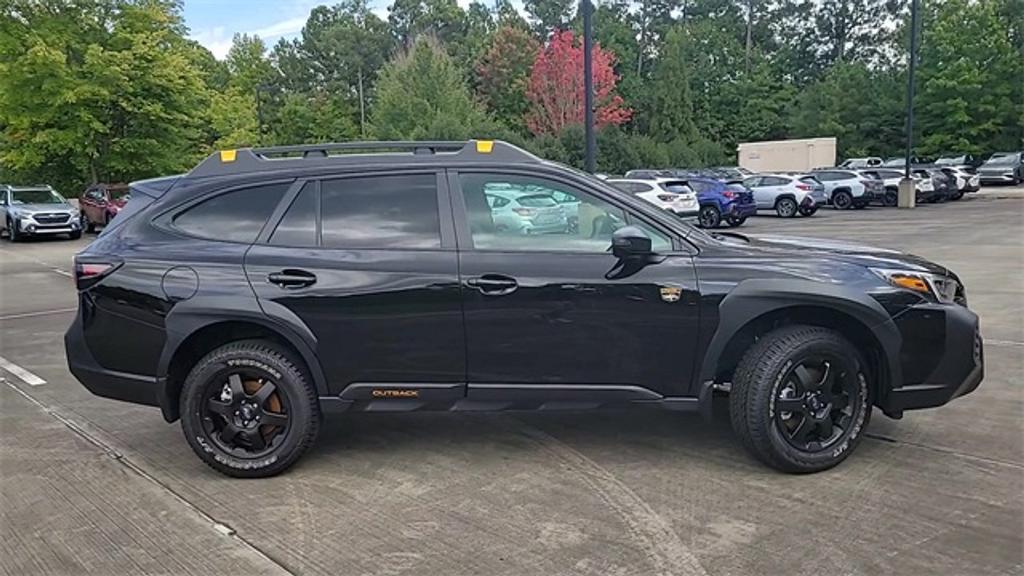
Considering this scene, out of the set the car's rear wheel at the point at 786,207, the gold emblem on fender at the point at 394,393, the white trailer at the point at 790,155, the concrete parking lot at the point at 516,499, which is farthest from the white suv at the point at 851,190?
the gold emblem on fender at the point at 394,393

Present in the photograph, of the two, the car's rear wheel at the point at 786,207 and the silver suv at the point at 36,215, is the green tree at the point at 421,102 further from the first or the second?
the silver suv at the point at 36,215

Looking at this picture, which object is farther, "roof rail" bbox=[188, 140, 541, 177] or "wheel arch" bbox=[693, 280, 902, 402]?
"roof rail" bbox=[188, 140, 541, 177]

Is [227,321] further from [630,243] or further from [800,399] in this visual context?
[800,399]

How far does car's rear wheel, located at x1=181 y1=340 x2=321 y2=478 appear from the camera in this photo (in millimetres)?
4344

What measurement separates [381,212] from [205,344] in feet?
3.97

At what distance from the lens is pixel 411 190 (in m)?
4.47

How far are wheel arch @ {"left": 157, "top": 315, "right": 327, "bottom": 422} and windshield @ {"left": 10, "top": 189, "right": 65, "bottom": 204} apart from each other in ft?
72.4

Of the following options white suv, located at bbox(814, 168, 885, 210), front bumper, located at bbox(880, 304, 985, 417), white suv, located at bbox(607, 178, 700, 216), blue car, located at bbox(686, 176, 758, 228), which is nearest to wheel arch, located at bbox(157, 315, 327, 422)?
front bumper, located at bbox(880, 304, 985, 417)

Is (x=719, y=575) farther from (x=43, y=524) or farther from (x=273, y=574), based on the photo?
(x=43, y=524)

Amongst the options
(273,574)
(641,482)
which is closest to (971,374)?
(641,482)

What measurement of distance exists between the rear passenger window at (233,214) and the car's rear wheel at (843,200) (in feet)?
94.4

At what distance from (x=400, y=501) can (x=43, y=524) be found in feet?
5.54

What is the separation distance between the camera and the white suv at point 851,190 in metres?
29.7

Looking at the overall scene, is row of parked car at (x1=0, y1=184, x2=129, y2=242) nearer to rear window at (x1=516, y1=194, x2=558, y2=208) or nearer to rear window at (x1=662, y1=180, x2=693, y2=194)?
rear window at (x1=662, y1=180, x2=693, y2=194)
